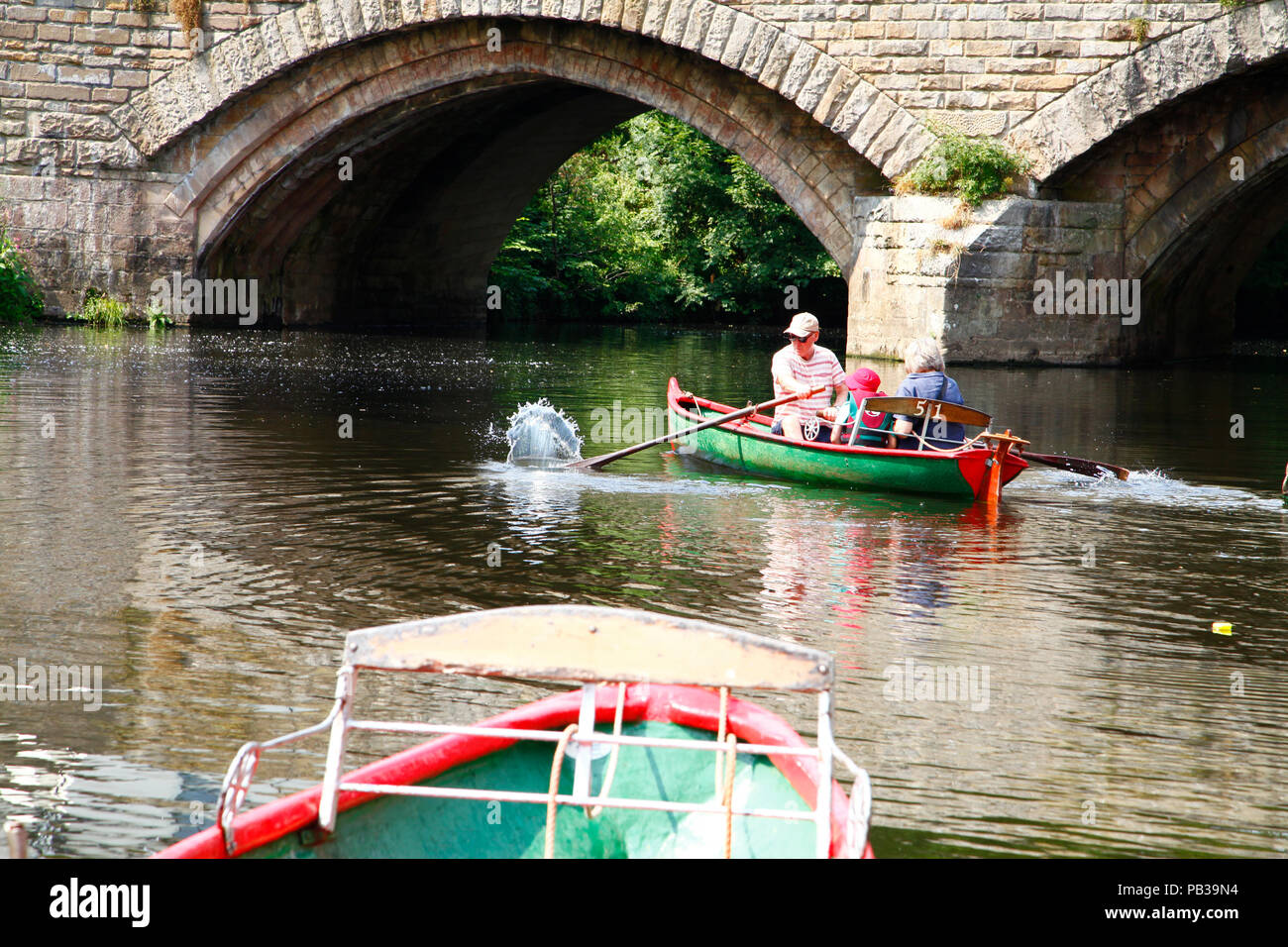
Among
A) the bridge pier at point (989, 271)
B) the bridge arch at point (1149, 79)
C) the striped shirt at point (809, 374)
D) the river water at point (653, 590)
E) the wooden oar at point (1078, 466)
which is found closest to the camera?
the river water at point (653, 590)

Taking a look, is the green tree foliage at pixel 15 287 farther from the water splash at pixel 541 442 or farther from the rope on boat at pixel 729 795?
the rope on boat at pixel 729 795

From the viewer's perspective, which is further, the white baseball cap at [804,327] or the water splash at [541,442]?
the water splash at [541,442]

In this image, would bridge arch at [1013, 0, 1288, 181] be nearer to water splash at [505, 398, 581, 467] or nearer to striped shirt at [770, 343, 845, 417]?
striped shirt at [770, 343, 845, 417]

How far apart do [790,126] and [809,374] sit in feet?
27.3

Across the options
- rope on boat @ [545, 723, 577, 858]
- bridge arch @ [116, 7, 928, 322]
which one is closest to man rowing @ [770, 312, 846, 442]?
rope on boat @ [545, 723, 577, 858]

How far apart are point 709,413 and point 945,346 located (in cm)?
631

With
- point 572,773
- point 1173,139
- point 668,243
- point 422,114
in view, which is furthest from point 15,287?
point 572,773

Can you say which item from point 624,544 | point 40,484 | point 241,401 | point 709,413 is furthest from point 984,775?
point 241,401

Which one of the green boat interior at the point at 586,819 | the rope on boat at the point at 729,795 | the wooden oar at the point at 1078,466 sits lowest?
the green boat interior at the point at 586,819

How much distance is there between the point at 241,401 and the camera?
12.7 metres

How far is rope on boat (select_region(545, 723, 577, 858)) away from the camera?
128 inches

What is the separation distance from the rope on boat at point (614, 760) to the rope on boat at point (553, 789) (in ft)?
0.30

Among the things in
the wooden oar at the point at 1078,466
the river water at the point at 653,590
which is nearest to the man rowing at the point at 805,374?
the river water at the point at 653,590

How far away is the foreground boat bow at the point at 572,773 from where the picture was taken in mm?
3154
